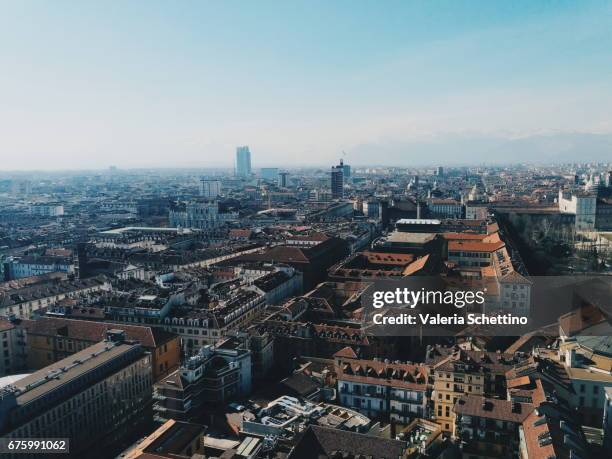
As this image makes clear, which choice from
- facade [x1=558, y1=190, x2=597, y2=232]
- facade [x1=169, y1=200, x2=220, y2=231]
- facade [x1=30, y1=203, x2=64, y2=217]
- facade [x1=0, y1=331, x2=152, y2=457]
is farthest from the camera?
facade [x1=30, y1=203, x2=64, y2=217]

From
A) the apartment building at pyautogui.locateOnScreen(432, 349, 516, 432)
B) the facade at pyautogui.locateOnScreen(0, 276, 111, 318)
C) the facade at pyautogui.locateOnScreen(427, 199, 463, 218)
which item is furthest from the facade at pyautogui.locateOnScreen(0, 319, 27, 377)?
the facade at pyautogui.locateOnScreen(427, 199, 463, 218)

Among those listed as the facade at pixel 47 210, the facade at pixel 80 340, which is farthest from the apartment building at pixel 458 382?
the facade at pixel 47 210

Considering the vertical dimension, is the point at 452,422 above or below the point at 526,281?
below

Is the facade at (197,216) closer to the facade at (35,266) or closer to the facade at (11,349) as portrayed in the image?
the facade at (35,266)

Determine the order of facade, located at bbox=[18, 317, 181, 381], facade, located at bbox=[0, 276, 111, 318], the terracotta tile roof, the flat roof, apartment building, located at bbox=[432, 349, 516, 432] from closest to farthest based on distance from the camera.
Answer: the flat roof
apartment building, located at bbox=[432, 349, 516, 432]
facade, located at bbox=[18, 317, 181, 381]
the terracotta tile roof
facade, located at bbox=[0, 276, 111, 318]

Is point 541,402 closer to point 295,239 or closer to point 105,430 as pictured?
point 105,430

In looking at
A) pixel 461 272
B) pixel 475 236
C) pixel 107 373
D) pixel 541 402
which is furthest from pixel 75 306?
pixel 475 236

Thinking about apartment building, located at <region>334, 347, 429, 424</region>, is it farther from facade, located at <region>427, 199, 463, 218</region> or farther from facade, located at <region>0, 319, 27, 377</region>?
facade, located at <region>427, 199, 463, 218</region>

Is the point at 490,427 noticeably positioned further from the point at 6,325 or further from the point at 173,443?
the point at 6,325
